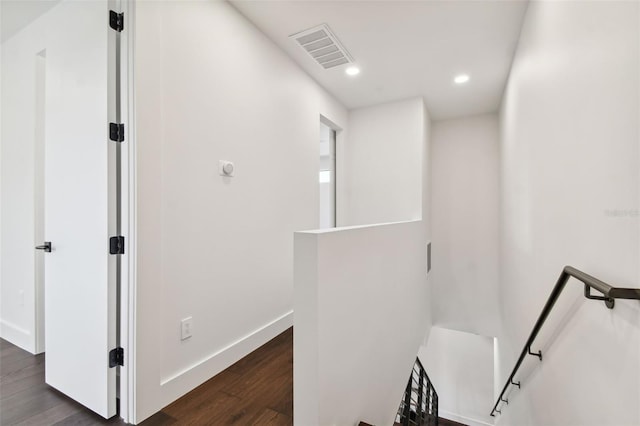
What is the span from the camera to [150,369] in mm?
1562

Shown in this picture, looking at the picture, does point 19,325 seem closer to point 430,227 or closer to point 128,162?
point 128,162

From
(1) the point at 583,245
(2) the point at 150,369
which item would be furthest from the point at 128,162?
(1) the point at 583,245

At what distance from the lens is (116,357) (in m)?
1.55

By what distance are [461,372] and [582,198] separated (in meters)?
5.69

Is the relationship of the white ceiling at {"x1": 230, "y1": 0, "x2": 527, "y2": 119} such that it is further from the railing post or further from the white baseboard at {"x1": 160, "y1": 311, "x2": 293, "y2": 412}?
the railing post

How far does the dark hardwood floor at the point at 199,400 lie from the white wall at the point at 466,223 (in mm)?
3829

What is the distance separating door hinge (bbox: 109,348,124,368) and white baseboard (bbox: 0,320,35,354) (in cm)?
149

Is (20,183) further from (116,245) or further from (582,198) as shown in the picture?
(582,198)

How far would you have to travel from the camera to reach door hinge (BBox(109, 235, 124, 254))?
154cm

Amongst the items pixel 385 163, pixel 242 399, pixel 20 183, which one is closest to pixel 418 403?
pixel 242 399

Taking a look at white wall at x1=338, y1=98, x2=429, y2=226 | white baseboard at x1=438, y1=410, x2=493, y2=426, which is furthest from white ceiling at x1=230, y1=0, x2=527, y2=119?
white baseboard at x1=438, y1=410, x2=493, y2=426

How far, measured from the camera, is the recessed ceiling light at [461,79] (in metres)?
3.42

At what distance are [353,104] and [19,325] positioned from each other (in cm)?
458

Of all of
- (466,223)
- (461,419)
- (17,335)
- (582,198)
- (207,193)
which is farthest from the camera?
(461,419)
